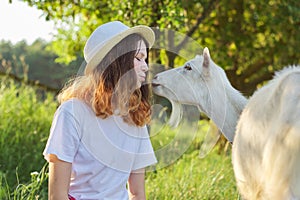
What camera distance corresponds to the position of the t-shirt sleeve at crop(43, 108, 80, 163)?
2.70 m

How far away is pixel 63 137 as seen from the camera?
8.91ft

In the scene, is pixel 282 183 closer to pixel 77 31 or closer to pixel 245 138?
pixel 245 138

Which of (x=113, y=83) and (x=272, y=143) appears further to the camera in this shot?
(x=113, y=83)

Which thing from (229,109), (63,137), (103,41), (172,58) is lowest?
(172,58)

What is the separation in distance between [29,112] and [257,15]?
324 cm

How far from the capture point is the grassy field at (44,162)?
15.1 ft

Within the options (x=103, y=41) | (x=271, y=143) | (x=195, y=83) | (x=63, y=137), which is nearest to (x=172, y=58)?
(x=195, y=83)

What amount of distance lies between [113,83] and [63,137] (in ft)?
1.27

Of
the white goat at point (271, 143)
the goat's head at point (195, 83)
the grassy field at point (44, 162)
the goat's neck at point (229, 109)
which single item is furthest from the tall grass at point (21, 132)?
the white goat at point (271, 143)

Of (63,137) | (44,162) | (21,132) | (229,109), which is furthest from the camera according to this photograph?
(21,132)

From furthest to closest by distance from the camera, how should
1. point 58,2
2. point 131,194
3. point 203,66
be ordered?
1. point 58,2
2. point 203,66
3. point 131,194

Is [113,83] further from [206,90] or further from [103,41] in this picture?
[206,90]

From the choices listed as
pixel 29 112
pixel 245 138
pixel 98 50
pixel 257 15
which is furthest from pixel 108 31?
pixel 257 15

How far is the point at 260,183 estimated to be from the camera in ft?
7.14
